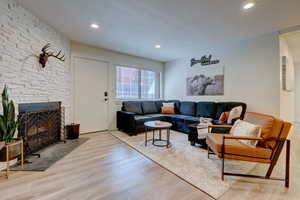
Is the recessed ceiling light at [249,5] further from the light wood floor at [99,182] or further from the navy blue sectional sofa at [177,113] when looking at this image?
the light wood floor at [99,182]

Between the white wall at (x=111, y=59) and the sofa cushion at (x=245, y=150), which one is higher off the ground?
the white wall at (x=111, y=59)

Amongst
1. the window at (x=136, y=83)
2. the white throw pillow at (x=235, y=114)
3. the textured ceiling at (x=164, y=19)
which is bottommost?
the white throw pillow at (x=235, y=114)

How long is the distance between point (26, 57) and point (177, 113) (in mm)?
4201

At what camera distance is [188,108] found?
456 centimetres

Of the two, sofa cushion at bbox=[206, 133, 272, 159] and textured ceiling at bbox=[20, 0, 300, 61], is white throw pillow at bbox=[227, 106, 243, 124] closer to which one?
sofa cushion at bbox=[206, 133, 272, 159]

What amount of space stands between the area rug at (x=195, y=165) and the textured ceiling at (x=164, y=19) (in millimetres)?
2513

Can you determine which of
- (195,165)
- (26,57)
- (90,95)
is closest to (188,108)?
(195,165)

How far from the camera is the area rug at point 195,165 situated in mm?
1696

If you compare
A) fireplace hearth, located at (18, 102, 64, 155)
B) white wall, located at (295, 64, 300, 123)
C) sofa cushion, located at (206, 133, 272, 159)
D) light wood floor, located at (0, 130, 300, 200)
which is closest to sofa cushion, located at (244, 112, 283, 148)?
sofa cushion, located at (206, 133, 272, 159)

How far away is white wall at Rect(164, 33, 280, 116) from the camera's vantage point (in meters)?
3.11

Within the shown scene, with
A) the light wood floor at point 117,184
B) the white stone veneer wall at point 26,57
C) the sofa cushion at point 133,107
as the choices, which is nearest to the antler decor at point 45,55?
the white stone veneer wall at point 26,57

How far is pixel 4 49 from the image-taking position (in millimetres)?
1980

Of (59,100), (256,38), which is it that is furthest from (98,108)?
(256,38)

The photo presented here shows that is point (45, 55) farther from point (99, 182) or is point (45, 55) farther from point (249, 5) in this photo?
point (249, 5)
